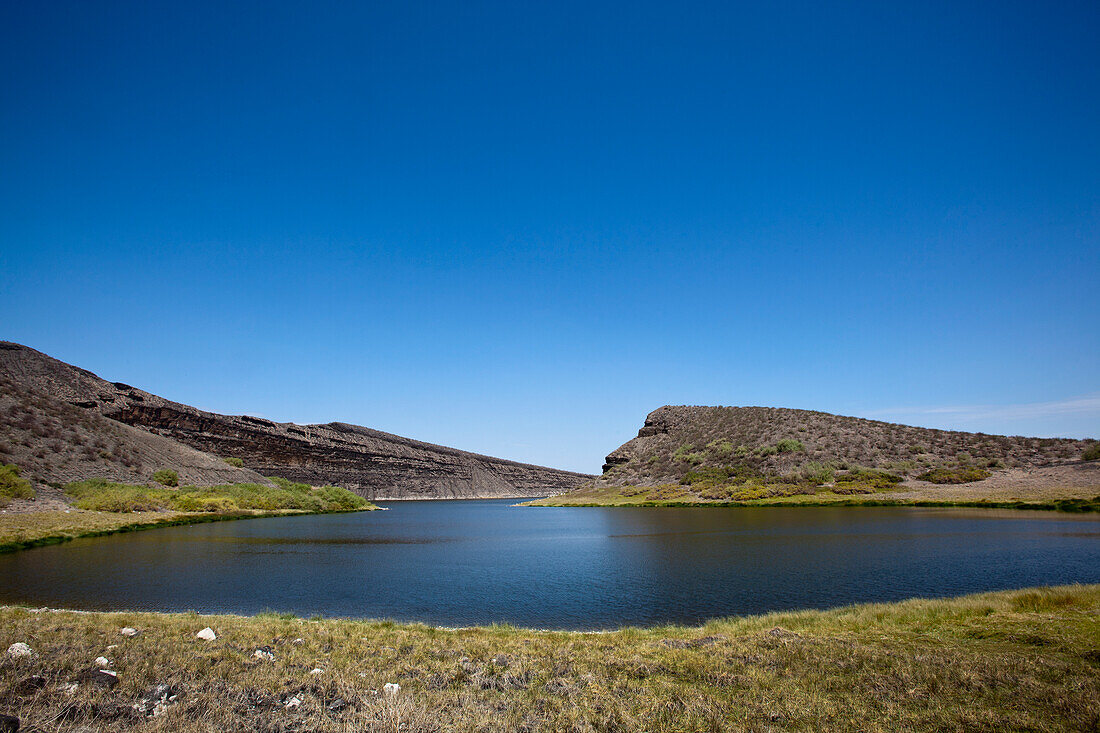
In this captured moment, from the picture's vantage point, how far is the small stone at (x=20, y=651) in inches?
376

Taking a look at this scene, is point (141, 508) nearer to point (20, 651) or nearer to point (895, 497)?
point (20, 651)

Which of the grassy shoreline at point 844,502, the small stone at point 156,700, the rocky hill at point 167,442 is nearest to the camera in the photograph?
the small stone at point 156,700

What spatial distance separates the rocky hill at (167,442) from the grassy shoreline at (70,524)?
1639cm

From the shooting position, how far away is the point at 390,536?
50.2 meters

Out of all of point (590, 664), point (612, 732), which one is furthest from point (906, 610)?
point (612, 732)

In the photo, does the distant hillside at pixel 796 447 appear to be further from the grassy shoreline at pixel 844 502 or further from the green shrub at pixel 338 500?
the green shrub at pixel 338 500

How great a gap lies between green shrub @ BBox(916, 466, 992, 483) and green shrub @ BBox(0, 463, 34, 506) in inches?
4065

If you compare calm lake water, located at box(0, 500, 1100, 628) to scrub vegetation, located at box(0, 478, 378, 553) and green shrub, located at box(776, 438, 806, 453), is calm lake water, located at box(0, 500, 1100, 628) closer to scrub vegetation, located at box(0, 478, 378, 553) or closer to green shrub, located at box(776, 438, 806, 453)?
scrub vegetation, located at box(0, 478, 378, 553)

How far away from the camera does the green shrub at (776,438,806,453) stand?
313 feet

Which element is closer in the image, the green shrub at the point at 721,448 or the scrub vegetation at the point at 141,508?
the scrub vegetation at the point at 141,508

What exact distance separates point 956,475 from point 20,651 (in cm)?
9042

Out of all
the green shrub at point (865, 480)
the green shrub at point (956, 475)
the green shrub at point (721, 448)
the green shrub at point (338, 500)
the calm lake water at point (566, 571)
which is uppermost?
the green shrub at point (721, 448)

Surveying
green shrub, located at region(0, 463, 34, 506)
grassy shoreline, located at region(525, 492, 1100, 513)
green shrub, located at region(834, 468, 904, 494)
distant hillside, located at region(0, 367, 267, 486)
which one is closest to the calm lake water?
grassy shoreline, located at region(525, 492, 1100, 513)

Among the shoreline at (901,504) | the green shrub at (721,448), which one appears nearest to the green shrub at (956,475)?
the shoreline at (901,504)
